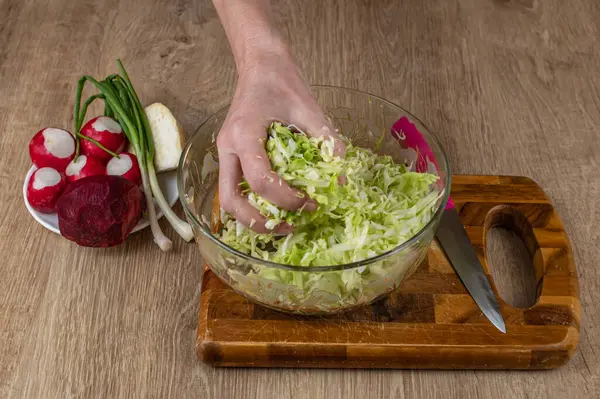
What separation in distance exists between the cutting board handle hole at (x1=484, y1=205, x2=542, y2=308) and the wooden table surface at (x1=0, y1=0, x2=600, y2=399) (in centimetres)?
3

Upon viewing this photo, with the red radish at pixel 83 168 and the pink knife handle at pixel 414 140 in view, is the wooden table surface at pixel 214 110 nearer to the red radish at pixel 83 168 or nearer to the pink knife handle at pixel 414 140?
the red radish at pixel 83 168

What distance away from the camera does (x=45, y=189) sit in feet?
6.57

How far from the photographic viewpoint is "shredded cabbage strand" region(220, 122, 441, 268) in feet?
5.24

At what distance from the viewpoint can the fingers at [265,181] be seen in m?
1.53

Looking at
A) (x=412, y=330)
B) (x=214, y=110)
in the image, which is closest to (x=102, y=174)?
(x=214, y=110)

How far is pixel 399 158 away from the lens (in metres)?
2.07

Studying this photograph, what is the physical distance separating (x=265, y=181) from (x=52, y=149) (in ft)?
2.95

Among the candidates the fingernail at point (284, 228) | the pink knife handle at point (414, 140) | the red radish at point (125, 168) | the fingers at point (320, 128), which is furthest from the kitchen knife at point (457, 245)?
the red radish at point (125, 168)

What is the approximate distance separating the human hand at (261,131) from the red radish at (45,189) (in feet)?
2.16

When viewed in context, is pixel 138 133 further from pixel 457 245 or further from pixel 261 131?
pixel 457 245

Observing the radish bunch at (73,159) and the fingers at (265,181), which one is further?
the radish bunch at (73,159)

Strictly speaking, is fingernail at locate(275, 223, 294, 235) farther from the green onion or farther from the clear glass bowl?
the green onion

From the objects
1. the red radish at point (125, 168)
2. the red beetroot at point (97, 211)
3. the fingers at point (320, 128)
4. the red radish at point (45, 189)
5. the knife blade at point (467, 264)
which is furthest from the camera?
the red radish at point (125, 168)

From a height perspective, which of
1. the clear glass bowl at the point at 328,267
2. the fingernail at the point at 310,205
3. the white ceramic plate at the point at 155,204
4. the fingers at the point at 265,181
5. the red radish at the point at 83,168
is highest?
the fingers at the point at 265,181
